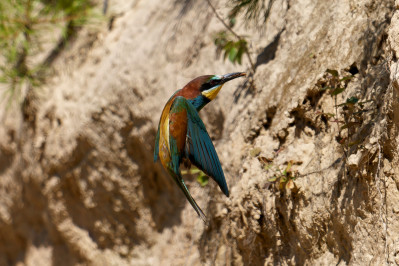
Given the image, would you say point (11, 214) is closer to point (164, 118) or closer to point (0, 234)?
point (0, 234)

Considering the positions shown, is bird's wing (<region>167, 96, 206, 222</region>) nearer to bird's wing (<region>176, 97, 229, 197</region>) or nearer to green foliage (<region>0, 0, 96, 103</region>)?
bird's wing (<region>176, 97, 229, 197</region>)

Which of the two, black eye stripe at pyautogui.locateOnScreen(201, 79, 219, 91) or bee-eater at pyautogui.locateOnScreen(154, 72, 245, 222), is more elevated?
black eye stripe at pyautogui.locateOnScreen(201, 79, 219, 91)

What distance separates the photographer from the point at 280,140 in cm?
207

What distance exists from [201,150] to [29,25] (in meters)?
2.44

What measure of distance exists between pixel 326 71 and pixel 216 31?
3.86 ft

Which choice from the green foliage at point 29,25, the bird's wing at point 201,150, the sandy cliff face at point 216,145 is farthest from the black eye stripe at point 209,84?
the green foliage at point 29,25

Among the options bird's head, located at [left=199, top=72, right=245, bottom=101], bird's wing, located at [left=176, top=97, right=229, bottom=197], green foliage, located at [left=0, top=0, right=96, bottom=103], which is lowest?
bird's wing, located at [left=176, top=97, right=229, bottom=197]

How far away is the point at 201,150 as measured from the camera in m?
1.76

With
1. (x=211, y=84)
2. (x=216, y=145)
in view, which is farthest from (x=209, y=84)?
(x=216, y=145)

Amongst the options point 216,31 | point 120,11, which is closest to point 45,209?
point 120,11

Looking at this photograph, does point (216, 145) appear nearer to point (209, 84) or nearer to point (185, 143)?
point (209, 84)

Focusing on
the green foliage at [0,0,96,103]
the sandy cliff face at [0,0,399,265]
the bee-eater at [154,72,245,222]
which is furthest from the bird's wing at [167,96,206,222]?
the green foliage at [0,0,96,103]

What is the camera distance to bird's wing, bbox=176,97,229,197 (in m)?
1.70

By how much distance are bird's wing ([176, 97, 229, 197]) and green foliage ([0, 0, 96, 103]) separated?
212 cm
